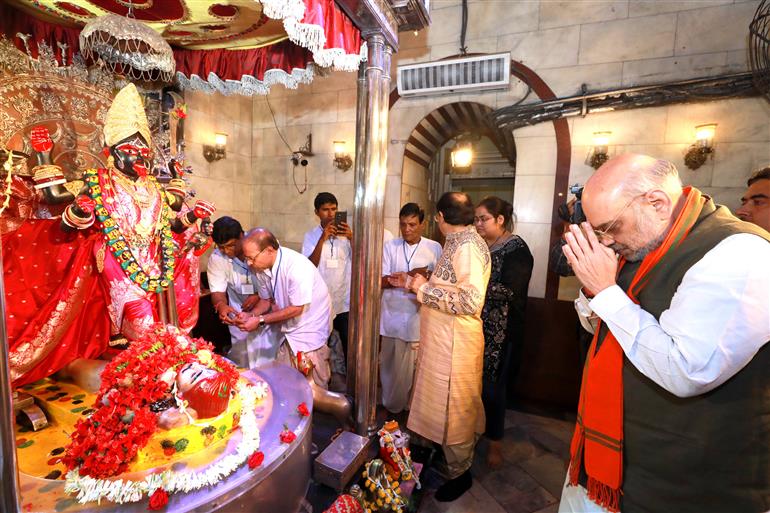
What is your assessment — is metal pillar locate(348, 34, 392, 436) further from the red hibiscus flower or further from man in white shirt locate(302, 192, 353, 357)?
man in white shirt locate(302, 192, 353, 357)

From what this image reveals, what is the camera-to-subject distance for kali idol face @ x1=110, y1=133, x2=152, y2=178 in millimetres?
2396

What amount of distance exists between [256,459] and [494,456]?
2161 millimetres

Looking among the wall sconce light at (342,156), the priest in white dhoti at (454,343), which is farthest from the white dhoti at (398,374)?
the wall sconce light at (342,156)

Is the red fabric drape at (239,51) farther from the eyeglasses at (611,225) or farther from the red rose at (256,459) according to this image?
the red rose at (256,459)

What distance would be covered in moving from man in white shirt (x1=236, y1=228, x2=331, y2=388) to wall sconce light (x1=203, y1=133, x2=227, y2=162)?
2.98 meters

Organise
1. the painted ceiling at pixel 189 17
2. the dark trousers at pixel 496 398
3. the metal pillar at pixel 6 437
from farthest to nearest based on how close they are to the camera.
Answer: the dark trousers at pixel 496 398 → the painted ceiling at pixel 189 17 → the metal pillar at pixel 6 437

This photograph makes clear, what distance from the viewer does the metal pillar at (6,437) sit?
0.96 meters

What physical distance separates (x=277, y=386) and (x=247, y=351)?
1.35 meters

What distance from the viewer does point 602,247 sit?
1.32 metres

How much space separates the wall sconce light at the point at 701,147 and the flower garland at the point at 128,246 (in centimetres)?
539

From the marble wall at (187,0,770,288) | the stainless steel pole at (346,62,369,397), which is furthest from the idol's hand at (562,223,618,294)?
the marble wall at (187,0,770,288)

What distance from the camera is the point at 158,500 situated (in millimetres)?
1330

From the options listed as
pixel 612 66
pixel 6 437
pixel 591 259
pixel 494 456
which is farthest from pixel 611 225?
pixel 612 66

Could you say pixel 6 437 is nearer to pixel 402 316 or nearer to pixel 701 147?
pixel 402 316
